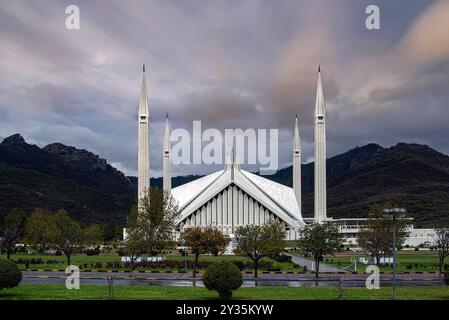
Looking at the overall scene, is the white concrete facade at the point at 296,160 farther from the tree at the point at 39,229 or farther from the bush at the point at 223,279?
the bush at the point at 223,279

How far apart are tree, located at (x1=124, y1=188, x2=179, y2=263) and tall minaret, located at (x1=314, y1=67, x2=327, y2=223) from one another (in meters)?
23.3

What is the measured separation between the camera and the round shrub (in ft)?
47.9

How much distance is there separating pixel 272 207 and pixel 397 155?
93535mm

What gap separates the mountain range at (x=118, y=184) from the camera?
8144 cm

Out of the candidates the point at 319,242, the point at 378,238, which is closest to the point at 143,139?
the point at 378,238

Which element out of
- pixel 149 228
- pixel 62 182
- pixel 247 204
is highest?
pixel 62 182

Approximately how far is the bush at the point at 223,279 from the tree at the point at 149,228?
38.0 ft

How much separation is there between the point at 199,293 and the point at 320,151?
135 feet

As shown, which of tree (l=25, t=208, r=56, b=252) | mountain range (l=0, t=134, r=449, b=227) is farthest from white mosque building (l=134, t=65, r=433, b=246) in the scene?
tree (l=25, t=208, r=56, b=252)

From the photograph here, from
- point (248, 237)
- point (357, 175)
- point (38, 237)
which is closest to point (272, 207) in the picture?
point (38, 237)

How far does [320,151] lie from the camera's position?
56062 mm

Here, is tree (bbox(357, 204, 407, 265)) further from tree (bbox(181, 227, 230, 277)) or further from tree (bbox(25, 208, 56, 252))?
tree (bbox(25, 208, 56, 252))

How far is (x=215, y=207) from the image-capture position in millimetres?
58438

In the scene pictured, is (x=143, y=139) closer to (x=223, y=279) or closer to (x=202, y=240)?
(x=202, y=240)
